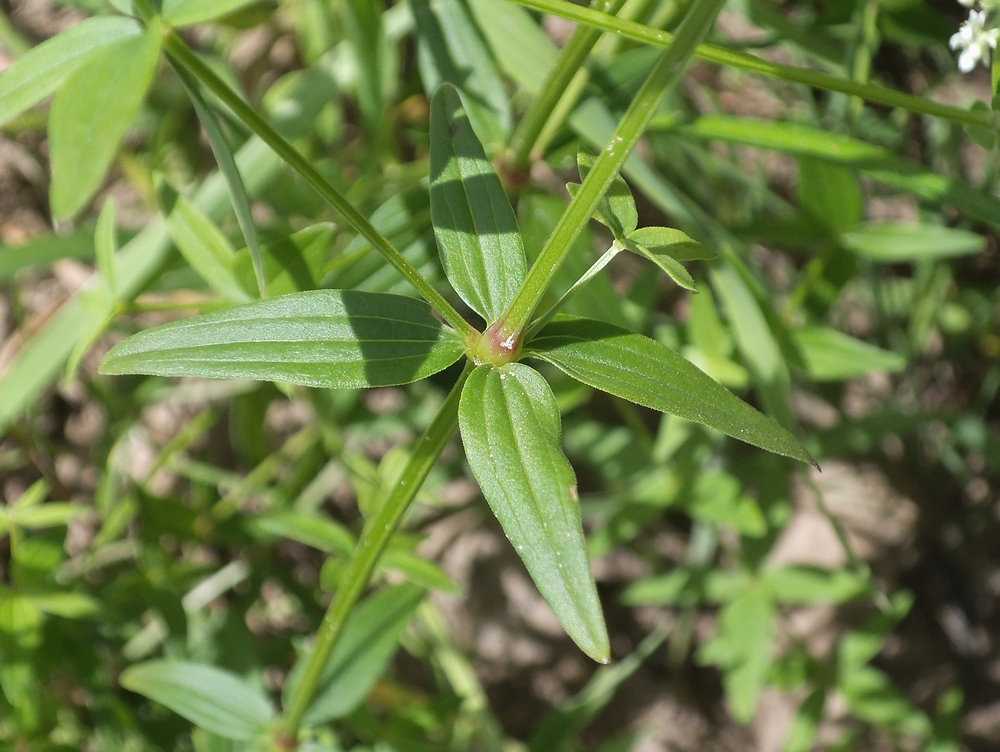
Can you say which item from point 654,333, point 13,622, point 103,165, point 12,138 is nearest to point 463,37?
point 654,333

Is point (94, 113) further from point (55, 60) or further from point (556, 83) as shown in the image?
point (556, 83)

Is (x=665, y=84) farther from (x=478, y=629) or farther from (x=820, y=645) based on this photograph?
(x=820, y=645)

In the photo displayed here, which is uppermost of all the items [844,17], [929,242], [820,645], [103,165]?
[103,165]

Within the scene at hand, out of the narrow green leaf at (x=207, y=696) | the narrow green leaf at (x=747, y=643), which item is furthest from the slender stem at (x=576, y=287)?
the narrow green leaf at (x=747, y=643)

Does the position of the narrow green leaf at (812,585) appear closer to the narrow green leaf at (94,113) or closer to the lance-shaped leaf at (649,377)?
the lance-shaped leaf at (649,377)

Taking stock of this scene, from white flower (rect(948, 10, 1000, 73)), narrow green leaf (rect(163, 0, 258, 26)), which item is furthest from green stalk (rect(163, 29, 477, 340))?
white flower (rect(948, 10, 1000, 73))

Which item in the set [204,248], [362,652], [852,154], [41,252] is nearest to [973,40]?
[852,154]
